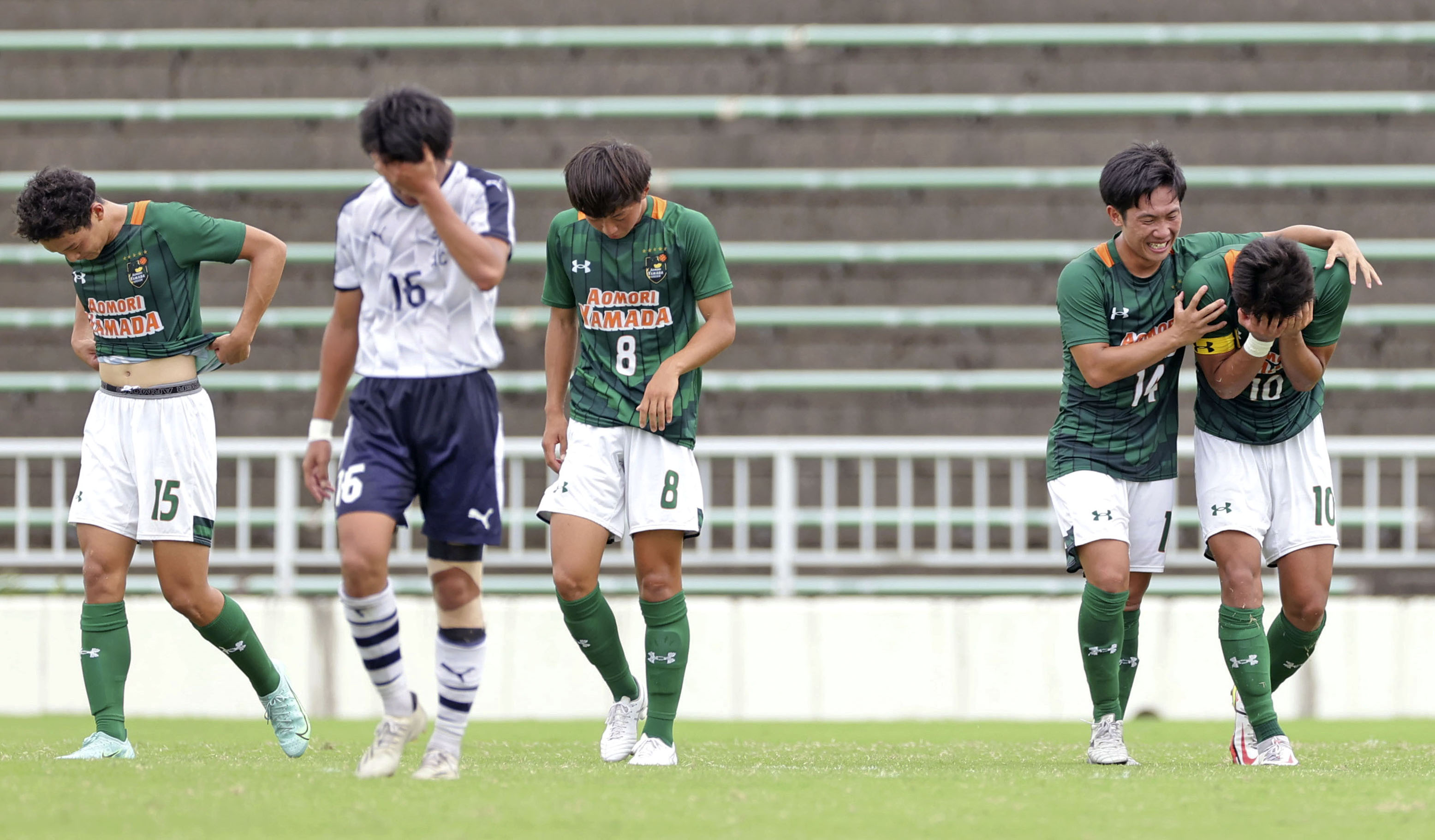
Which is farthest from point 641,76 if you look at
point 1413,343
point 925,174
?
point 1413,343

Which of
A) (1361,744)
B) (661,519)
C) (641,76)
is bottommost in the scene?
(1361,744)

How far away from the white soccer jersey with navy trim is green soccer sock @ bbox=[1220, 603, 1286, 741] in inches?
103

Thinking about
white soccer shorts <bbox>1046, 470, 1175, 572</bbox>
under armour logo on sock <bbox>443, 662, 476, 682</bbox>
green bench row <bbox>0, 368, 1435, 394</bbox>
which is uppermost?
green bench row <bbox>0, 368, 1435, 394</bbox>

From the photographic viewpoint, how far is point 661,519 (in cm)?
539

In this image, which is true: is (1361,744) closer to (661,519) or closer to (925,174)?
(661,519)

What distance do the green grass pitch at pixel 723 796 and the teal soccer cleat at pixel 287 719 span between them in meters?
0.13

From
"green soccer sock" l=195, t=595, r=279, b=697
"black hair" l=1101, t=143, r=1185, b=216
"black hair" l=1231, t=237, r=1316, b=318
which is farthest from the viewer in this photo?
"green soccer sock" l=195, t=595, r=279, b=697

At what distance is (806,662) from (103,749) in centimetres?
429

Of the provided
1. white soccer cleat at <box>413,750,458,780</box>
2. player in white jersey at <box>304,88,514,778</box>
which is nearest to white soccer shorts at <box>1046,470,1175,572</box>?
player in white jersey at <box>304,88,514,778</box>

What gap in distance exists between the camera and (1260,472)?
5590mm

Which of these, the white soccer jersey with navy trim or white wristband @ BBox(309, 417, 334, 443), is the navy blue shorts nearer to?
the white soccer jersey with navy trim

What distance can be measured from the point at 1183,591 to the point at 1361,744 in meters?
3.73

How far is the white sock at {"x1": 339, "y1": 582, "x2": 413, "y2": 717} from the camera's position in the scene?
4574mm

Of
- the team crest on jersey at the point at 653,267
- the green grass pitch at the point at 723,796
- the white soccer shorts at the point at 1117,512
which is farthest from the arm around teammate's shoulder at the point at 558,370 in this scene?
the white soccer shorts at the point at 1117,512
